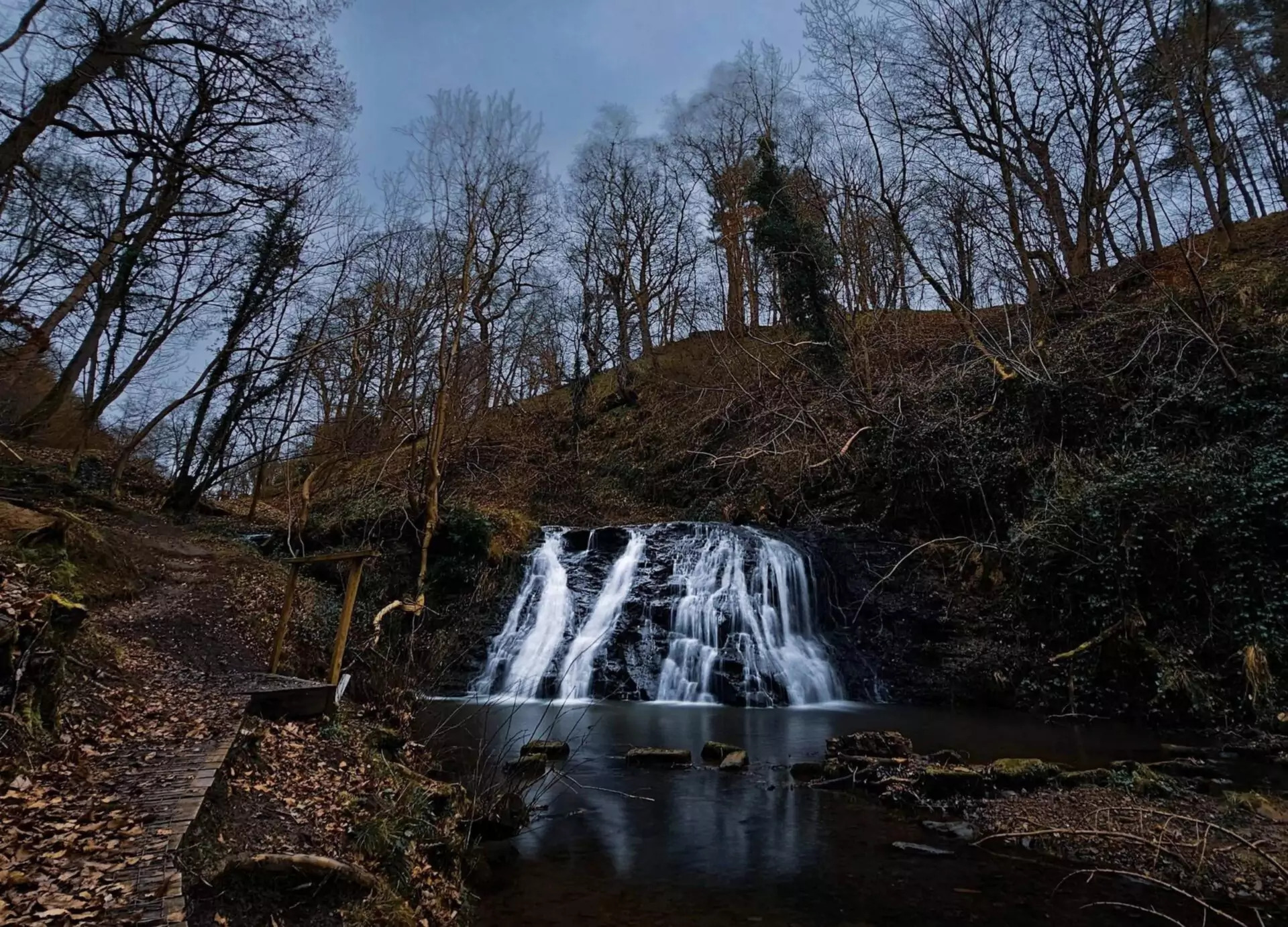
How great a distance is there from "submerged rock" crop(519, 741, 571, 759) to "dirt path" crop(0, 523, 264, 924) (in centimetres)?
298

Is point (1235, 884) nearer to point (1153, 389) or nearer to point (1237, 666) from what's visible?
point (1237, 666)

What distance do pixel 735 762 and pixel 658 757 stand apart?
2.88 ft

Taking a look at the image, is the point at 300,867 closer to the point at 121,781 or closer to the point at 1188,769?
the point at 121,781

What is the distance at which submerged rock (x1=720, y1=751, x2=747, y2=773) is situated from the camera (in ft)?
25.1

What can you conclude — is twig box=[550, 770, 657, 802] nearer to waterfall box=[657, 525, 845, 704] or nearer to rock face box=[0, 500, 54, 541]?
waterfall box=[657, 525, 845, 704]

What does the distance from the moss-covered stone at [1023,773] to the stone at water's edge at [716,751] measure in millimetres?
2682

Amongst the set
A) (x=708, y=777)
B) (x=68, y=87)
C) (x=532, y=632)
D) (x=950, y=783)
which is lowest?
(x=708, y=777)

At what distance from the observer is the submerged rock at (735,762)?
7648 mm

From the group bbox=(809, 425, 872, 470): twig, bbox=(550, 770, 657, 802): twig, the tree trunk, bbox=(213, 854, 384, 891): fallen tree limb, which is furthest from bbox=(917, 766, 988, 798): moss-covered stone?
the tree trunk

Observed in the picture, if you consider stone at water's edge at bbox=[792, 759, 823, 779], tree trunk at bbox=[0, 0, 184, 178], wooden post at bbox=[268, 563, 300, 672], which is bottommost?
stone at water's edge at bbox=[792, 759, 823, 779]

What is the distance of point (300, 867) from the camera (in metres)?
3.54

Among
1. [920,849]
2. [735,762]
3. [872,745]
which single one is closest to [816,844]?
[920,849]

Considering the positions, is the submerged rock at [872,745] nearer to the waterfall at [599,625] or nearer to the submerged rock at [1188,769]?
the submerged rock at [1188,769]

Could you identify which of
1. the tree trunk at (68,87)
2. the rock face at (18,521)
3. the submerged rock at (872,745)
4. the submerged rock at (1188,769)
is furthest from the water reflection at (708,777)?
the tree trunk at (68,87)
